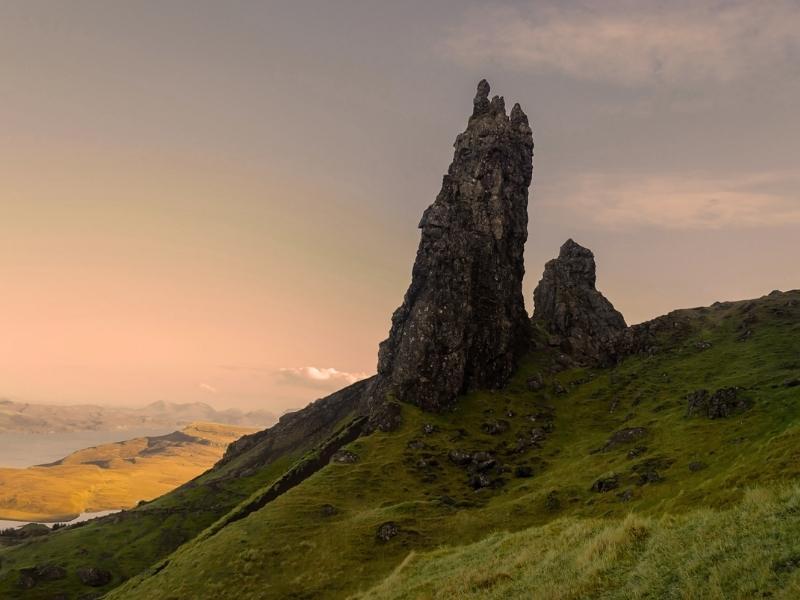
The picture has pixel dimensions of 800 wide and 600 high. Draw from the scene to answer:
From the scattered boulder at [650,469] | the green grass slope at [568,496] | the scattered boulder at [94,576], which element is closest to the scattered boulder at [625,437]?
the green grass slope at [568,496]

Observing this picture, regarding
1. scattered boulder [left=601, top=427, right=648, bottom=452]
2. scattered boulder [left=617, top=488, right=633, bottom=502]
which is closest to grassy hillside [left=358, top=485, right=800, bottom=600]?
scattered boulder [left=617, top=488, right=633, bottom=502]

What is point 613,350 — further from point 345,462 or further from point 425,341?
point 345,462

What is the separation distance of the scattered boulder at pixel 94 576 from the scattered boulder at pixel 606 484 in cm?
11456

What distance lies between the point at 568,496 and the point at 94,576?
113008mm

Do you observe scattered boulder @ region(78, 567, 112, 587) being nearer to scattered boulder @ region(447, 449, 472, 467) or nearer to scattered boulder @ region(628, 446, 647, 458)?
scattered boulder @ region(447, 449, 472, 467)

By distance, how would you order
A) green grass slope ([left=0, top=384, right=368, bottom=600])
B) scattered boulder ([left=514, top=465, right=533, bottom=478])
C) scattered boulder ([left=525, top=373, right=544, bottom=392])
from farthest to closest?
1. scattered boulder ([left=525, top=373, right=544, bottom=392])
2. green grass slope ([left=0, top=384, right=368, bottom=600])
3. scattered boulder ([left=514, top=465, right=533, bottom=478])

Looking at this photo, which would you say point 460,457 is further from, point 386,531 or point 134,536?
point 134,536

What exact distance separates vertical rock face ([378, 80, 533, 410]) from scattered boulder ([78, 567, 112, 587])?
270 ft

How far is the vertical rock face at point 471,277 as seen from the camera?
14775cm

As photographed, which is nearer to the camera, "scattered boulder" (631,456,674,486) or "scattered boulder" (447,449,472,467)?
"scattered boulder" (631,456,674,486)

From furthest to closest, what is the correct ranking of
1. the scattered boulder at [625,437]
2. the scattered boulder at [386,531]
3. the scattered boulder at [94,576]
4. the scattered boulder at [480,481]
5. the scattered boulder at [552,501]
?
the scattered boulder at [94,576]
the scattered boulder at [480,481]
the scattered boulder at [625,437]
the scattered boulder at [552,501]
the scattered boulder at [386,531]

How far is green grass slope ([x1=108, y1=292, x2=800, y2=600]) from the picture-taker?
19.4 m

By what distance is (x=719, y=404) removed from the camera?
95562 mm

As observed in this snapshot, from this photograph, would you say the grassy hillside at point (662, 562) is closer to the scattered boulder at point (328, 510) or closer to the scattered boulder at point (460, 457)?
the scattered boulder at point (328, 510)
